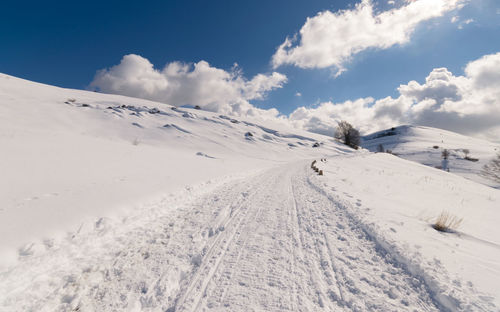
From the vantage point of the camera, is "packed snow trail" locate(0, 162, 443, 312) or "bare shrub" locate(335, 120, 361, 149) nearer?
"packed snow trail" locate(0, 162, 443, 312)

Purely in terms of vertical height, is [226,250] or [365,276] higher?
[365,276]

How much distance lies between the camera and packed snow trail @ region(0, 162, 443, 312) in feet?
8.26

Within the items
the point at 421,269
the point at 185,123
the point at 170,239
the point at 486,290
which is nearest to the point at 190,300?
the point at 170,239

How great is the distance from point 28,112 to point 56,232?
42.6 m

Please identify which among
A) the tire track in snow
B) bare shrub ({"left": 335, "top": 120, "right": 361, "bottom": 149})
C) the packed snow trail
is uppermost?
bare shrub ({"left": 335, "top": 120, "right": 361, "bottom": 149})

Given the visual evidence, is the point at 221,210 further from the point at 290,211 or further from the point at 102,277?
the point at 102,277

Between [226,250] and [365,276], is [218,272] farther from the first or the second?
[365,276]

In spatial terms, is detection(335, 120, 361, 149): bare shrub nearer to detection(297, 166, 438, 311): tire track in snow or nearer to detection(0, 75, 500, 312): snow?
detection(0, 75, 500, 312): snow

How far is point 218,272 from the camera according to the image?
313 cm

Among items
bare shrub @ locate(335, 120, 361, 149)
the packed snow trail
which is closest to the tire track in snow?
the packed snow trail

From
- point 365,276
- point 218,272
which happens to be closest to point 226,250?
point 218,272

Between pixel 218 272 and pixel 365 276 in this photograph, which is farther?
pixel 218 272

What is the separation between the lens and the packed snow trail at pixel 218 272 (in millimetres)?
2518

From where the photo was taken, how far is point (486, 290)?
254cm
